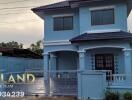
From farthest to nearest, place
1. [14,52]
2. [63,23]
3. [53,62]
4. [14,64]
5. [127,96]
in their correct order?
[14,52] → [14,64] → [53,62] → [63,23] → [127,96]

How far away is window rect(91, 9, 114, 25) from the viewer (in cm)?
2059

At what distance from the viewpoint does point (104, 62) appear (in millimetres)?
20422

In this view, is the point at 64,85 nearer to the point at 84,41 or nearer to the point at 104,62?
the point at 84,41

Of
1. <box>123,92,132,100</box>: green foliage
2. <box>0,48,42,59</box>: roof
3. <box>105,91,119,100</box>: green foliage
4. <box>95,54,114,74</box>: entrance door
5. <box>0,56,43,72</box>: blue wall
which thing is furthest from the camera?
<box>0,48,42,59</box>: roof

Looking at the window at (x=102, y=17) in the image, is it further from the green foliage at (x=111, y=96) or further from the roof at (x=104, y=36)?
the green foliage at (x=111, y=96)

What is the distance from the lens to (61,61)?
78.5 feet

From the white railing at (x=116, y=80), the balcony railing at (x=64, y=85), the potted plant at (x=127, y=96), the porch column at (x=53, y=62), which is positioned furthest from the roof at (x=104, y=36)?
the potted plant at (x=127, y=96)

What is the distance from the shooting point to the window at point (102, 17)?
811 inches

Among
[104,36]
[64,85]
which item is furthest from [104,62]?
[64,85]

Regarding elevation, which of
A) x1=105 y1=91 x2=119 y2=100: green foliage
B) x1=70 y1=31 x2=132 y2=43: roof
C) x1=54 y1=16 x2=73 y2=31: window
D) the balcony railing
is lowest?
x1=105 y1=91 x2=119 y2=100: green foliage

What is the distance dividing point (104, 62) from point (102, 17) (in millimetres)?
3427

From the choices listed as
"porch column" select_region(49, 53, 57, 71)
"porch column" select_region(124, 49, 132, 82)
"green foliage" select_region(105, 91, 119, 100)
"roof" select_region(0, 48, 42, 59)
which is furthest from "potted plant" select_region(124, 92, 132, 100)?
"roof" select_region(0, 48, 42, 59)

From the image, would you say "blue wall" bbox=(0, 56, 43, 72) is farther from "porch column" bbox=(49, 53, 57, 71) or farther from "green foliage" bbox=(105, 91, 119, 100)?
"green foliage" bbox=(105, 91, 119, 100)

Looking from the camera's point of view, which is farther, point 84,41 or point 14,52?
point 14,52
